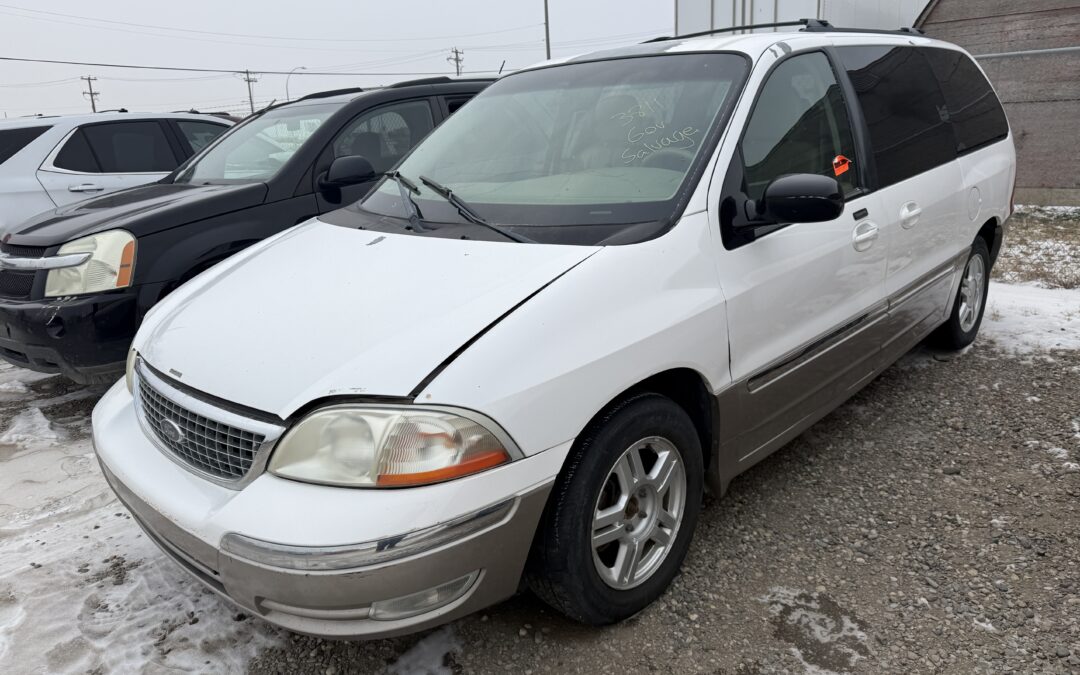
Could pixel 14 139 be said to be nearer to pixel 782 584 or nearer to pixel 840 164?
pixel 840 164

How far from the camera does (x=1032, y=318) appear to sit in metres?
5.11

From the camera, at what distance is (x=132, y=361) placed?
8.54 feet

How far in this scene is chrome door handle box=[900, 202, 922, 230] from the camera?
3322 mm

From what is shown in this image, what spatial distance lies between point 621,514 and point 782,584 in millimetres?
754

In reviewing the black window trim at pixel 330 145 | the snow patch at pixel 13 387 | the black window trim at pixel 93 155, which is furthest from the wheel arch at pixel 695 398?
the black window trim at pixel 93 155

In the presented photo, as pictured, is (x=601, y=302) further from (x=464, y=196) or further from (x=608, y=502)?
(x=464, y=196)

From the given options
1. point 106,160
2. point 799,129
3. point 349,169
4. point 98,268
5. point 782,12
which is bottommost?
point 98,268

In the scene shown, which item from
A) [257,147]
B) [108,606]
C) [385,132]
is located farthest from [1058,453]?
[257,147]

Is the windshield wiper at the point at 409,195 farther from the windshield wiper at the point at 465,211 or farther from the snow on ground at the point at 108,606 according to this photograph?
the snow on ground at the point at 108,606

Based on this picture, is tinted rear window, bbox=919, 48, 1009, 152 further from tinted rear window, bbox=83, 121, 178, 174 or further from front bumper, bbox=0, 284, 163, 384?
tinted rear window, bbox=83, 121, 178, 174

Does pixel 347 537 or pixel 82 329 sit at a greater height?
pixel 347 537

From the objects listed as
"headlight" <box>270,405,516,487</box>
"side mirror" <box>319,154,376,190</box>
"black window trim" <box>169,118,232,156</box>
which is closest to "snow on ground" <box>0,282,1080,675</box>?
"headlight" <box>270,405,516,487</box>

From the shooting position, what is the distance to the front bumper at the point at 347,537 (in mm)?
1759

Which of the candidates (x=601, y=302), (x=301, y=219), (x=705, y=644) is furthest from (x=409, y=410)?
(x=301, y=219)
